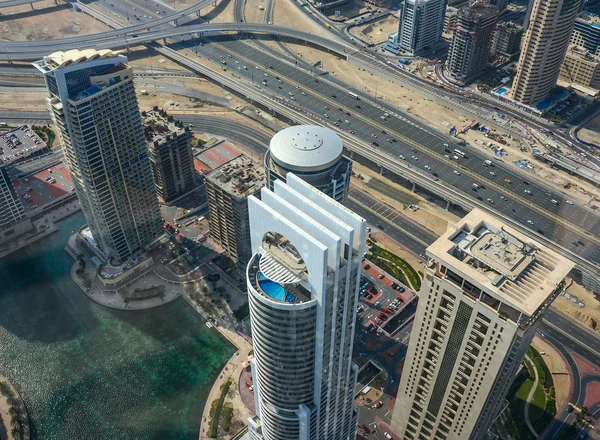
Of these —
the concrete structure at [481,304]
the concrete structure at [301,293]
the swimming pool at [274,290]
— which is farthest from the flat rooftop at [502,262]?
the swimming pool at [274,290]

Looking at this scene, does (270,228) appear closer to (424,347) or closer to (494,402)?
(424,347)

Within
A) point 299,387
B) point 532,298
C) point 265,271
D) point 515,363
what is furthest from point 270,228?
point 515,363

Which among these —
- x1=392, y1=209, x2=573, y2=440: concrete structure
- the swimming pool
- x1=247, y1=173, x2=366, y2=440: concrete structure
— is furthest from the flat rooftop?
the swimming pool

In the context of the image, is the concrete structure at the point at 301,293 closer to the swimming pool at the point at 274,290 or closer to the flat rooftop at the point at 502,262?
the swimming pool at the point at 274,290

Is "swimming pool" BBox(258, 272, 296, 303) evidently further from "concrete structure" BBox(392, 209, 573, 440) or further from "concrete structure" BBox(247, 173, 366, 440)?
"concrete structure" BBox(392, 209, 573, 440)

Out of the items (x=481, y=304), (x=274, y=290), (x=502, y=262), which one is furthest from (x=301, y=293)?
(x=502, y=262)
